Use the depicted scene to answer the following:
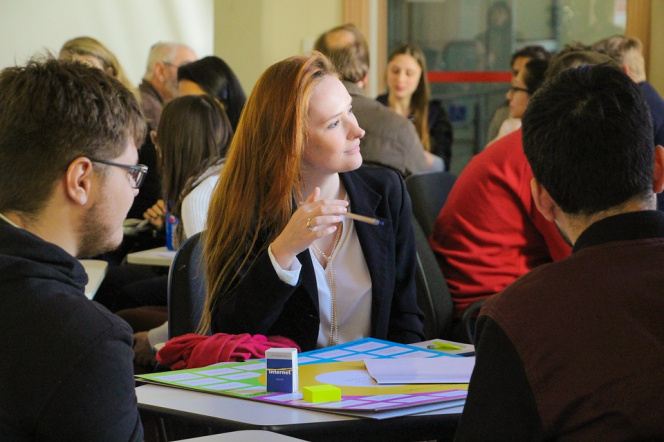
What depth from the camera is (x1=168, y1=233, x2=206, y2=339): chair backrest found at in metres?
2.33

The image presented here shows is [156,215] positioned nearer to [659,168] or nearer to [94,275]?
[94,275]

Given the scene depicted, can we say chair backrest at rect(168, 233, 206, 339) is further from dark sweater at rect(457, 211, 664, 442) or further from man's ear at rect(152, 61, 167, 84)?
man's ear at rect(152, 61, 167, 84)

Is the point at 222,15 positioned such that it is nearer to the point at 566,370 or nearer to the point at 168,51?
the point at 168,51

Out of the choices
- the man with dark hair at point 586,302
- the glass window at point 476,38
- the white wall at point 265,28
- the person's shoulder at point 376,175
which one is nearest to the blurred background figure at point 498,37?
the glass window at point 476,38

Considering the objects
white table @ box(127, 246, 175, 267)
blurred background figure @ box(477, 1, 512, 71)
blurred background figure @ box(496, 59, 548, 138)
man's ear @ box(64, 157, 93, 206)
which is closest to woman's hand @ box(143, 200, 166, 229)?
white table @ box(127, 246, 175, 267)

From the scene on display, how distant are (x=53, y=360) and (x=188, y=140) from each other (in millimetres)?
2575

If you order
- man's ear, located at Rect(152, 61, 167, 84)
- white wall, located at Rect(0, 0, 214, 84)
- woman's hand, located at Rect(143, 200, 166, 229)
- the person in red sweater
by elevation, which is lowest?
woman's hand, located at Rect(143, 200, 166, 229)

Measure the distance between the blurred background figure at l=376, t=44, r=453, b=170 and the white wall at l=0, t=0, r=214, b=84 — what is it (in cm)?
174

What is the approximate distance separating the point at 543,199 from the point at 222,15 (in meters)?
6.42

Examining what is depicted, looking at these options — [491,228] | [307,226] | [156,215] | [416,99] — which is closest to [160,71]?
[156,215]

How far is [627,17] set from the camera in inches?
256

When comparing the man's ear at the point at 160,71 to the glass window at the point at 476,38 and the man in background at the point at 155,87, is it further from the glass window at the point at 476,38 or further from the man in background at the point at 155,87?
the glass window at the point at 476,38

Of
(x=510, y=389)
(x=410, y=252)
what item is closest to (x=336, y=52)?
(x=410, y=252)

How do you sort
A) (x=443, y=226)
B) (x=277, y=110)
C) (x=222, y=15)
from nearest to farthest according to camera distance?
(x=277, y=110) → (x=443, y=226) → (x=222, y=15)
